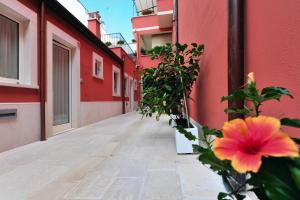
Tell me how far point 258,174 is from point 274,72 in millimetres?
1020

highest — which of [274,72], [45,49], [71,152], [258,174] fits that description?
[45,49]

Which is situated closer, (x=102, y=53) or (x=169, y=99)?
(x=169, y=99)

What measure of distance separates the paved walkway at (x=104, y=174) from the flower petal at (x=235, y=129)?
4.50 ft

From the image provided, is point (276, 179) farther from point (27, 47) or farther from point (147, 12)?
point (147, 12)

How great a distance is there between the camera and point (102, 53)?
9.05 metres

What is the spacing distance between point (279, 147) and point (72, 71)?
630 centimetres

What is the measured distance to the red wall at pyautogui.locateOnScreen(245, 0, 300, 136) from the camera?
121 centimetres

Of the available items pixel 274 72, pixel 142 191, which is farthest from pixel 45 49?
pixel 274 72

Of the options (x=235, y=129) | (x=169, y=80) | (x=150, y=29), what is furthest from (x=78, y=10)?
(x=235, y=129)

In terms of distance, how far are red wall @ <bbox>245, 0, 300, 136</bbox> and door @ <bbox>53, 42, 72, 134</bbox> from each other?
477cm

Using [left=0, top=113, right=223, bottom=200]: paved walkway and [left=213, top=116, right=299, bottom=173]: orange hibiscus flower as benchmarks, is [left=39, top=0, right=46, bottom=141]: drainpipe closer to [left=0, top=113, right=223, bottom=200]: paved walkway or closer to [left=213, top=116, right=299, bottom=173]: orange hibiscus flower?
[left=0, top=113, right=223, bottom=200]: paved walkway

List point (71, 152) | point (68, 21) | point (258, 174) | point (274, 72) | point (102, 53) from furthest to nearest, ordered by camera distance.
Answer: point (102, 53) < point (68, 21) < point (71, 152) < point (274, 72) < point (258, 174)

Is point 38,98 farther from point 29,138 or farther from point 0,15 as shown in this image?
point 0,15

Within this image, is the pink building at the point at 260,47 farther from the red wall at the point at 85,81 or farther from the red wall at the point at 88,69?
the red wall at the point at 88,69
